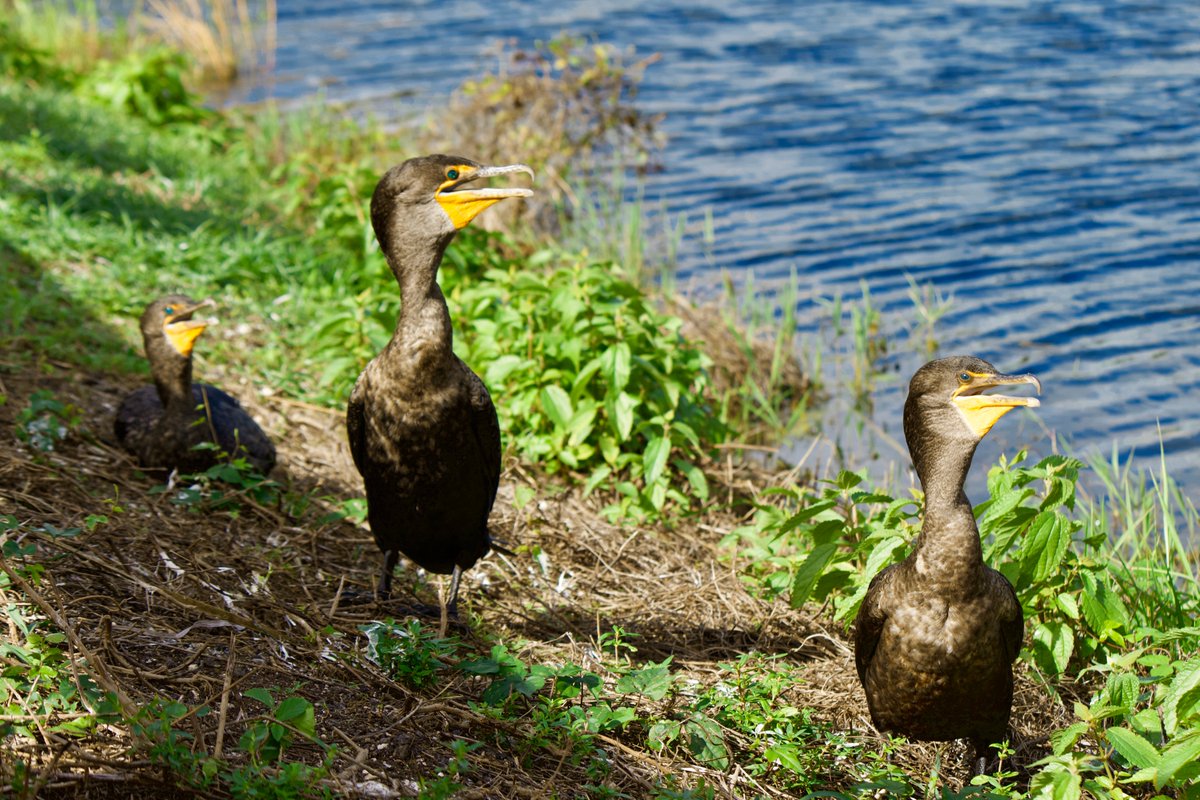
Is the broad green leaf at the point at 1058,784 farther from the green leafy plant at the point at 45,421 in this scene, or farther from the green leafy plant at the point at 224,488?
the green leafy plant at the point at 45,421

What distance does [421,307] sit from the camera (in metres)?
3.86

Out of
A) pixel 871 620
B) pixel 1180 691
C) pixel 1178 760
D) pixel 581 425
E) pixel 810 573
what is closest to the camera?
pixel 1178 760

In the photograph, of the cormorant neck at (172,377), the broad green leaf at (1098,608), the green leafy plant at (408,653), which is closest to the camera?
the green leafy plant at (408,653)

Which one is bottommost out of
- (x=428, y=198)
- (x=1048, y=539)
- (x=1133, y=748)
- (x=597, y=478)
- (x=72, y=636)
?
(x=597, y=478)

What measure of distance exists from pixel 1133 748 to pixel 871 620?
905mm

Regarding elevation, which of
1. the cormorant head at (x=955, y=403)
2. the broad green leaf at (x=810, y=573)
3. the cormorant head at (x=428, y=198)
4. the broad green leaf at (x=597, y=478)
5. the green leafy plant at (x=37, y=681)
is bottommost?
the broad green leaf at (x=597, y=478)

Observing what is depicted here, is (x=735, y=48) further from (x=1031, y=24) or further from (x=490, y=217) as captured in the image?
(x=490, y=217)

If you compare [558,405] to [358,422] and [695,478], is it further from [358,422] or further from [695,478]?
[358,422]

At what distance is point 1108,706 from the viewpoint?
3172 millimetres

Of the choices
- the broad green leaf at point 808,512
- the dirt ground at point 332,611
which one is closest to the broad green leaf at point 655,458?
the dirt ground at point 332,611

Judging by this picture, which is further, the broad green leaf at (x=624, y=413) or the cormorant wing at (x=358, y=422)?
the broad green leaf at (x=624, y=413)

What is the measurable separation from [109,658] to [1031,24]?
13.6 m

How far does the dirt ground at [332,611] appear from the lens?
306 cm

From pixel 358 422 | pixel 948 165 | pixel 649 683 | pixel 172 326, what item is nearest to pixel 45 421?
pixel 172 326
